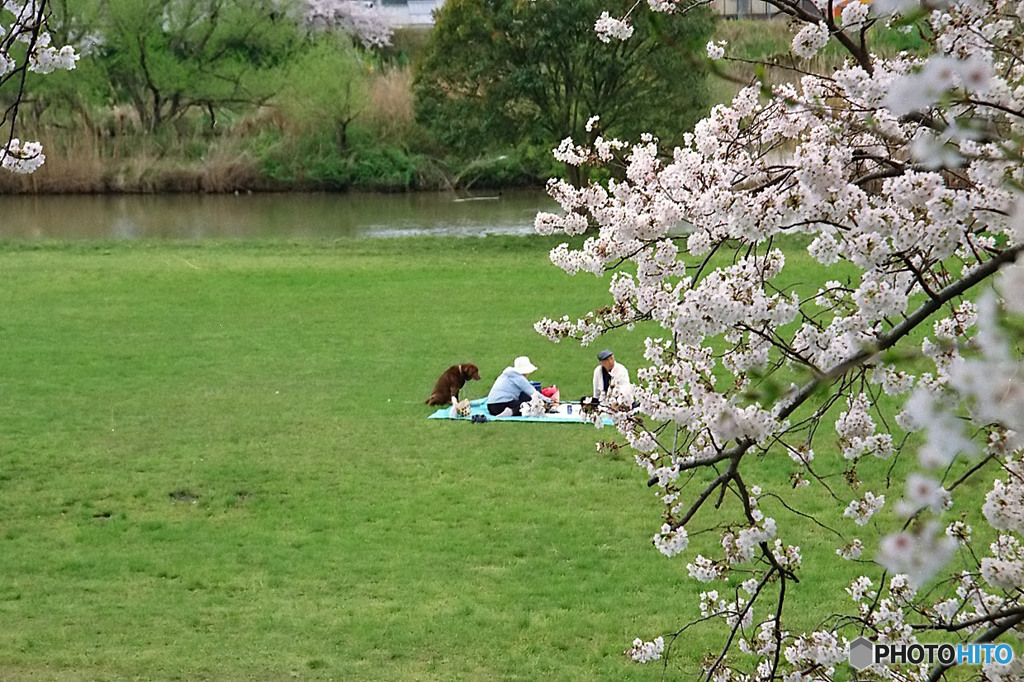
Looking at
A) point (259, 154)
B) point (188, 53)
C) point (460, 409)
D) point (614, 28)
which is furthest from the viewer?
point (188, 53)

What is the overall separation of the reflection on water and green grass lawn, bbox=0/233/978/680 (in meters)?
10.0

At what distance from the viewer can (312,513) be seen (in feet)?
25.4

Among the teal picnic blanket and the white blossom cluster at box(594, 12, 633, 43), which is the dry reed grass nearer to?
the teal picnic blanket

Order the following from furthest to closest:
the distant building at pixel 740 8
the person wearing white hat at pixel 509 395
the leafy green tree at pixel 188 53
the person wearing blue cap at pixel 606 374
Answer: the leafy green tree at pixel 188 53, the distant building at pixel 740 8, the person wearing white hat at pixel 509 395, the person wearing blue cap at pixel 606 374

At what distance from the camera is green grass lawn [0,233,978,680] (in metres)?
5.80

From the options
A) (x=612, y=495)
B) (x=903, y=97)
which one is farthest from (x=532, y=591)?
(x=903, y=97)

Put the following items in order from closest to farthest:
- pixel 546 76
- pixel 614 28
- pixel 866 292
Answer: pixel 866 292 → pixel 614 28 → pixel 546 76

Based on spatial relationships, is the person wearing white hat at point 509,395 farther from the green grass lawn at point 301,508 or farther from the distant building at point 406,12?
the distant building at point 406,12

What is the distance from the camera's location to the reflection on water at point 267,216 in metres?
24.5

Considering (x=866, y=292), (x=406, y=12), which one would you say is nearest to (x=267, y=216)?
(x=406, y=12)

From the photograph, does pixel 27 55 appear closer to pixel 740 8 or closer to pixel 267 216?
pixel 267 216

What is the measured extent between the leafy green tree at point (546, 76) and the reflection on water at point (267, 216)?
2253 millimetres

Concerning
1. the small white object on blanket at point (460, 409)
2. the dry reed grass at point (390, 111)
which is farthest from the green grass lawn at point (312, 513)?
the dry reed grass at point (390, 111)

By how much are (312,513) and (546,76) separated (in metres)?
15.1
